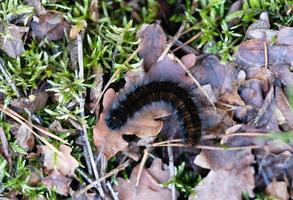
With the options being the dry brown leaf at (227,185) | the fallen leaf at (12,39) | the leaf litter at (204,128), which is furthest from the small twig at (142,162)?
the fallen leaf at (12,39)

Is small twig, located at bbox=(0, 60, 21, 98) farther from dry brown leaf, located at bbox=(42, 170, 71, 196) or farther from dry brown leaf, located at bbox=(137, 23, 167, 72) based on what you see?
dry brown leaf, located at bbox=(137, 23, 167, 72)

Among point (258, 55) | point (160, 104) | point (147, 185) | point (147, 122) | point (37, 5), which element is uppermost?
point (37, 5)

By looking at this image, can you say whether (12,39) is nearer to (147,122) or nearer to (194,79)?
(147,122)

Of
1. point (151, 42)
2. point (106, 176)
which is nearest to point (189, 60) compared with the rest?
point (151, 42)

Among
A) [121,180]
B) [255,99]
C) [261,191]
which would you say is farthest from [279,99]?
[121,180]

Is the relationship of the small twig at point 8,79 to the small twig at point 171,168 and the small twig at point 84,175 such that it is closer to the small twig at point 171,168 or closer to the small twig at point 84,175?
the small twig at point 84,175

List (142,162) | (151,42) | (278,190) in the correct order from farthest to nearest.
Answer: (151,42)
(142,162)
(278,190)

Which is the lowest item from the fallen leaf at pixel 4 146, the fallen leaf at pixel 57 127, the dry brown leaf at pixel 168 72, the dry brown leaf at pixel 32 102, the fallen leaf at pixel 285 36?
the fallen leaf at pixel 4 146

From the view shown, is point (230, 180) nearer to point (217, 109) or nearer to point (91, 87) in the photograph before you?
point (217, 109)
